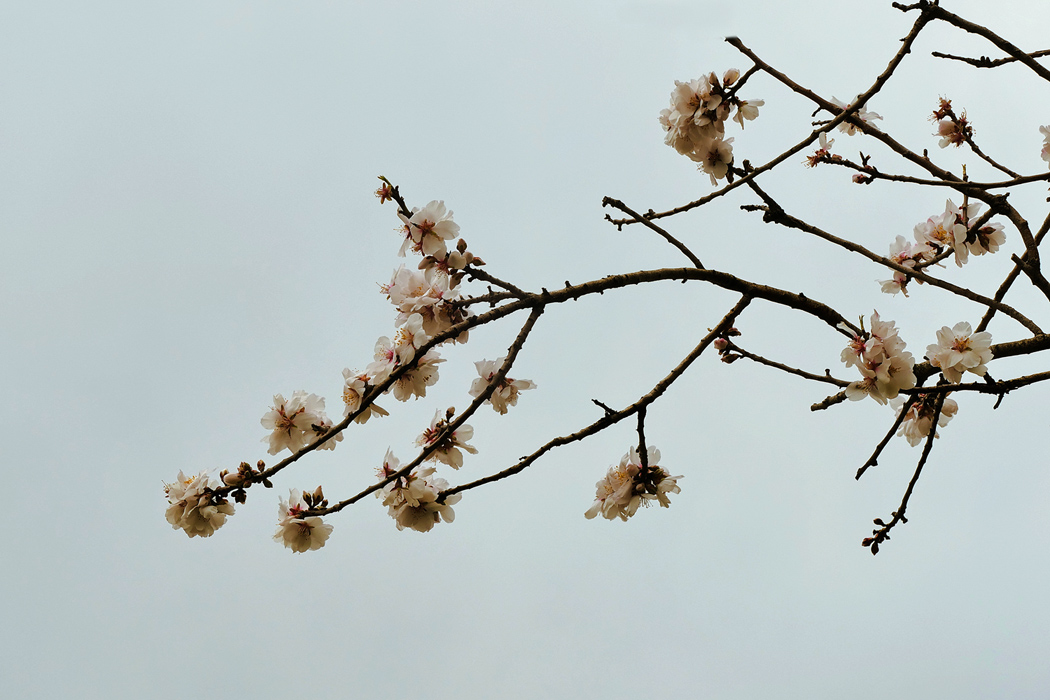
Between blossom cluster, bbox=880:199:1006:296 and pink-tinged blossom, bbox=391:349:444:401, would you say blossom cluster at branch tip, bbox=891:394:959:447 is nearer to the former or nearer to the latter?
blossom cluster, bbox=880:199:1006:296

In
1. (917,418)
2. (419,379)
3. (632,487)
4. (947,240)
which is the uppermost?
(947,240)

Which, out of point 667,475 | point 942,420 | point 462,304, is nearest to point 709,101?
point 462,304

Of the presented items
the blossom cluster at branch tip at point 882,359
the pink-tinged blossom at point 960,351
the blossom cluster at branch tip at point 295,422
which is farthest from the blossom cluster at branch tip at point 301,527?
the pink-tinged blossom at point 960,351

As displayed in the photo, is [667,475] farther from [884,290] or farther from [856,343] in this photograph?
[884,290]

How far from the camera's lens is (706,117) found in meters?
2.06

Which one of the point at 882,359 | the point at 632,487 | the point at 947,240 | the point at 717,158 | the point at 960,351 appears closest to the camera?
the point at 882,359

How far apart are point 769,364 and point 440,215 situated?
112cm

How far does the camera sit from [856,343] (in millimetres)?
1754

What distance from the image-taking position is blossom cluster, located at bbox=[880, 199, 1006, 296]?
2.41 m

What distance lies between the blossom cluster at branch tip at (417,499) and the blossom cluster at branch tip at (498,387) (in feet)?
0.84

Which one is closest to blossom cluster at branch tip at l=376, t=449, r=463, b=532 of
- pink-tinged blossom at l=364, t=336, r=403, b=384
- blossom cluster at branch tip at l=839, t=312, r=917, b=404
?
pink-tinged blossom at l=364, t=336, r=403, b=384

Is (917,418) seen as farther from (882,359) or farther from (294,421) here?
(294,421)

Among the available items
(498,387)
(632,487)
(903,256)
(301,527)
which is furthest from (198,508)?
A: (903,256)

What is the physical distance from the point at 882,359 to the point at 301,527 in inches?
60.4
